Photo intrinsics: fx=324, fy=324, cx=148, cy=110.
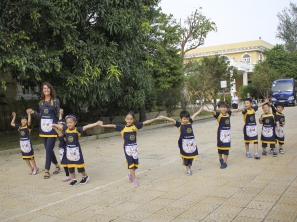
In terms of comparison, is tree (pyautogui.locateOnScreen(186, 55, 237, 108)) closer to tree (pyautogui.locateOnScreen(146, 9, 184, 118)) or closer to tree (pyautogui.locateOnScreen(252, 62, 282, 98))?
tree (pyautogui.locateOnScreen(146, 9, 184, 118))

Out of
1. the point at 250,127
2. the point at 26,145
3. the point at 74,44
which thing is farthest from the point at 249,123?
the point at 74,44

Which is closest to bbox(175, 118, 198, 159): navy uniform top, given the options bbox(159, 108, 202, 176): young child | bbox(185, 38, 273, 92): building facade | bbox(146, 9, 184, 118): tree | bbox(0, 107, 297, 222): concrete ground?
bbox(159, 108, 202, 176): young child

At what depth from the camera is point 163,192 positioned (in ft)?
17.1

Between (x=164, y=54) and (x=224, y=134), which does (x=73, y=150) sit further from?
(x=164, y=54)

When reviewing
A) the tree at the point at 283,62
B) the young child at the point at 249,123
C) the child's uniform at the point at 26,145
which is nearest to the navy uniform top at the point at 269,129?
the young child at the point at 249,123

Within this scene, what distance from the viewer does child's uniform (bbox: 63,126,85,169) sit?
591cm

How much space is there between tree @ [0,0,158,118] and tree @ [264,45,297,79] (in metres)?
35.0

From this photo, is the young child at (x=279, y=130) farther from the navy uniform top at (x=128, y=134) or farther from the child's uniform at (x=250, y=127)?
the navy uniform top at (x=128, y=134)

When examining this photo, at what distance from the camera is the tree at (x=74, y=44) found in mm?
9852

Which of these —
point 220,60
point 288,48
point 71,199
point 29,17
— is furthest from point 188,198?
point 288,48

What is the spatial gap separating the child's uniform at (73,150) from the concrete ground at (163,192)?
42cm

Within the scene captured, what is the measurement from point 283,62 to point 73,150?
42696 mm

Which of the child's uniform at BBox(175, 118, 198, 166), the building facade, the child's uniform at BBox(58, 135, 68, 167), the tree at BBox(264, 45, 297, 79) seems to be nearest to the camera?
the child's uniform at BBox(58, 135, 68, 167)

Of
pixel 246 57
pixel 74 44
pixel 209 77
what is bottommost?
pixel 209 77
